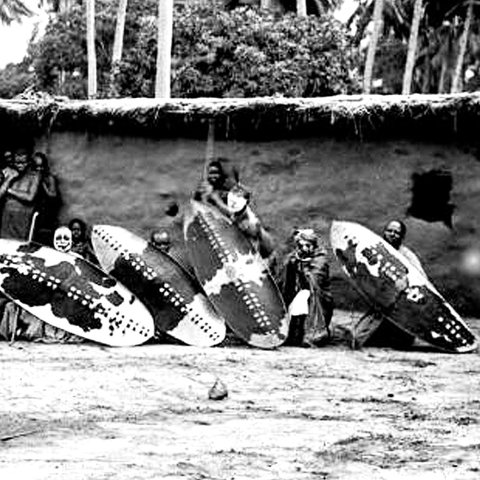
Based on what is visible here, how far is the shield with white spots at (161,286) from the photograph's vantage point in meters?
8.69

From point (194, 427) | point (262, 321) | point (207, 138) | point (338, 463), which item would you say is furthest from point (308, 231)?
point (338, 463)

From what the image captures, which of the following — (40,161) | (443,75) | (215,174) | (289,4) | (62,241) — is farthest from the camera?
(443,75)

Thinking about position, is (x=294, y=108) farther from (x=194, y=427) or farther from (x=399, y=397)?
(x=194, y=427)

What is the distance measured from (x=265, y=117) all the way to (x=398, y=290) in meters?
2.08

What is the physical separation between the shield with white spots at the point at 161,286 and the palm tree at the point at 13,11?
29138 mm

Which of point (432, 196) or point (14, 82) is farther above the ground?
point (14, 82)

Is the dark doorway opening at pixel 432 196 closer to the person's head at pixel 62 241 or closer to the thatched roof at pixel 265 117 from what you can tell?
the thatched roof at pixel 265 117

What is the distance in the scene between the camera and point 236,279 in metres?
8.85

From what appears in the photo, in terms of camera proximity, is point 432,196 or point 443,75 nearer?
point 432,196

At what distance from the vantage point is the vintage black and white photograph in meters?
5.94

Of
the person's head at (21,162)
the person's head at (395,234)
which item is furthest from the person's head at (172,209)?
the person's head at (395,234)

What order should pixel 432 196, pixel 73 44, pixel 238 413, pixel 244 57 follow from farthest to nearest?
pixel 73 44, pixel 244 57, pixel 432 196, pixel 238 413

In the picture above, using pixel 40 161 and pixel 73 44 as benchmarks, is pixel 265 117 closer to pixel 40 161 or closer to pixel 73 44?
pixel 40 161

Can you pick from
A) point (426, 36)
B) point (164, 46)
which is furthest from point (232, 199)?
point (426, 36)
